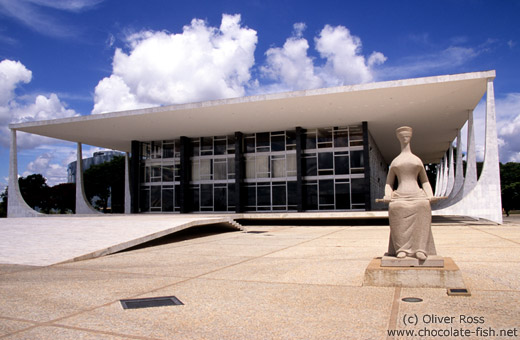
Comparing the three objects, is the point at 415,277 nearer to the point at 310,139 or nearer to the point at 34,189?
the point at 310,139

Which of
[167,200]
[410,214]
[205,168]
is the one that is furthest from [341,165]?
[410,214]

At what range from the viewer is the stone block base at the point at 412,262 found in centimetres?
609

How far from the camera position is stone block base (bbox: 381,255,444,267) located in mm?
6086

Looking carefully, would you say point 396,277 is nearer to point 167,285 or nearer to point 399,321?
point 399,321

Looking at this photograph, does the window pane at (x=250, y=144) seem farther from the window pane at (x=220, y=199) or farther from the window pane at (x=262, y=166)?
the window pane at (x=220, y=199)

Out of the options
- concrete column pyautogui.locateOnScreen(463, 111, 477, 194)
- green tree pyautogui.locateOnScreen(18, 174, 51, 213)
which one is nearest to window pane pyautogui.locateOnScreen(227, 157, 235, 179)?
concrete column pyautogui.locateOnScreen(463, 111, 477, 194)

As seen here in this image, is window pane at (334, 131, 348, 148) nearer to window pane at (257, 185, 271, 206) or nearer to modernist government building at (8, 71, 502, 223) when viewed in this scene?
modernist government building at (8, 71, 502, 223)

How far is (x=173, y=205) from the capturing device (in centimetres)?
3347

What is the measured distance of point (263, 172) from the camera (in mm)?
30828

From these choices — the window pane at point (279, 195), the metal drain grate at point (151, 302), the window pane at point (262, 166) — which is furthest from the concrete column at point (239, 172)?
the metal drain grate at point (151, 302)

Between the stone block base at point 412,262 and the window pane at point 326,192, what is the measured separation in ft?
74.0

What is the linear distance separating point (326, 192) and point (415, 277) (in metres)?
23.0

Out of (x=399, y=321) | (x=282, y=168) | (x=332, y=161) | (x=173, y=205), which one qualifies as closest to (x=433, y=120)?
(x=332, y=161)

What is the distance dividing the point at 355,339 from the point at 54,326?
3.30 metres
